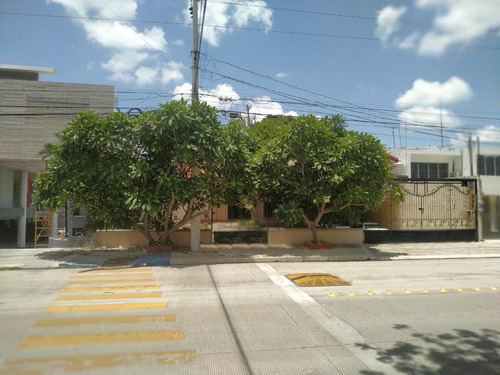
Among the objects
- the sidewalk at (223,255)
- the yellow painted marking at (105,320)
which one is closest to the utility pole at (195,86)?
the sidewalk at (223,255)

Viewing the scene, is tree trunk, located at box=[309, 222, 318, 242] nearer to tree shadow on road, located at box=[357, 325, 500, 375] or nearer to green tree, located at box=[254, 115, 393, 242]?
green tree, located at box=[254, 115, 393, 242]

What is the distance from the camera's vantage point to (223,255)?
12273mm

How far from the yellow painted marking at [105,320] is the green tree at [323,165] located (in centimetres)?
761

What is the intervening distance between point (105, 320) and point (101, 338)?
0.81m

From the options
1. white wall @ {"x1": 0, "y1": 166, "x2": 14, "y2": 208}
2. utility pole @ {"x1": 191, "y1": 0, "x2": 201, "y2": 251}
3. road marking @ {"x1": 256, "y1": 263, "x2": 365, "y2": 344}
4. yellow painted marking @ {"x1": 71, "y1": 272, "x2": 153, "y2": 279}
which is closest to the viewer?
road marking @ {"x1": 256, "y1": 263, "x2": 365, "y2": 344}

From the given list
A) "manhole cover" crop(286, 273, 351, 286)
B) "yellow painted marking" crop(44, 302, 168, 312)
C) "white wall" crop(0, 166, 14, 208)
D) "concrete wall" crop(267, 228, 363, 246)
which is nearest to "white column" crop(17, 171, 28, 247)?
"white wall" crop(0, 166, 14, 208)

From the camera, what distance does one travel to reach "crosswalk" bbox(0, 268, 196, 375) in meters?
3.96

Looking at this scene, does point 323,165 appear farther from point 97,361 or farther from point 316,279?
point 97,361

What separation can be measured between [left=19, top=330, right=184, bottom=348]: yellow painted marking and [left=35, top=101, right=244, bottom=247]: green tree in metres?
6.12

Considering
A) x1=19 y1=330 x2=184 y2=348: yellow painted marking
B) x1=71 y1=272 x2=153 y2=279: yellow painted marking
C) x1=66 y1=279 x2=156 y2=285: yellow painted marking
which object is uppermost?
x1=19 y1=330 x2=184 y2=348: yellow painted marking

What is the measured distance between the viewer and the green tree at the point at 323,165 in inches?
479

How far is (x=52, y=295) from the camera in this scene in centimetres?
716

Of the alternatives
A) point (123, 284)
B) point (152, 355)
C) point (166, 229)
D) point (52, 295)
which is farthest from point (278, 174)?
point (152, 355)

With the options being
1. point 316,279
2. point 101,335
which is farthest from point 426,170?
point 101,335
